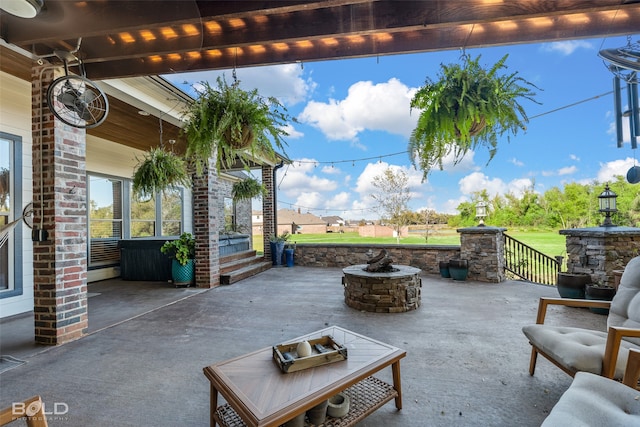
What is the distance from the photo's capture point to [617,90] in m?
4.47

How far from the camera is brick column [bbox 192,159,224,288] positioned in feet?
17.3

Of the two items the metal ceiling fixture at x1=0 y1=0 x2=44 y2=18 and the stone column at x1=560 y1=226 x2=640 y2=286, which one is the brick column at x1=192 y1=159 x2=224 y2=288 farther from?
the stone column at x1=560 y1=226 x2=640 y2=286

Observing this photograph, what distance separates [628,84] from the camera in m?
4.31

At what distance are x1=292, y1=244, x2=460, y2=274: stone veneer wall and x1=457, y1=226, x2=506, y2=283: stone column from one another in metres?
0.51

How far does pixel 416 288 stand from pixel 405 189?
261 inches

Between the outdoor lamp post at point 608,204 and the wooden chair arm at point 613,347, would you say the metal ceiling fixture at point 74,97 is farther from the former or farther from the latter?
the outdoor lamp post at point 608,204

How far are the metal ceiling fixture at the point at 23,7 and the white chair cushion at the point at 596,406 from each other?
356cm

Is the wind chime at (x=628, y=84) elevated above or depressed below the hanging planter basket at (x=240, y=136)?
above

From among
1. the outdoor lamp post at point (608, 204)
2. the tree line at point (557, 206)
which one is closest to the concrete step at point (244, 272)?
the tree line at point (557, 206)

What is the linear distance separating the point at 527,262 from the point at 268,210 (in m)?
6.24

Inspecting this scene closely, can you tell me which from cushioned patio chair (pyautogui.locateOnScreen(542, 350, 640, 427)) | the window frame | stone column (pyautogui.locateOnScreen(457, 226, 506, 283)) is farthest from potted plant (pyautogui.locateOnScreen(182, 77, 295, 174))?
stone column (pyautogui.locateOnScreen(457, 226, 506, 283))

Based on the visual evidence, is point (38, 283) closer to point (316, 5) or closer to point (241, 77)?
point (241, 77)

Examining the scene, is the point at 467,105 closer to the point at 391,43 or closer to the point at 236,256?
the point at 391,43

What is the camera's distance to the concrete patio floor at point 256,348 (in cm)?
181
